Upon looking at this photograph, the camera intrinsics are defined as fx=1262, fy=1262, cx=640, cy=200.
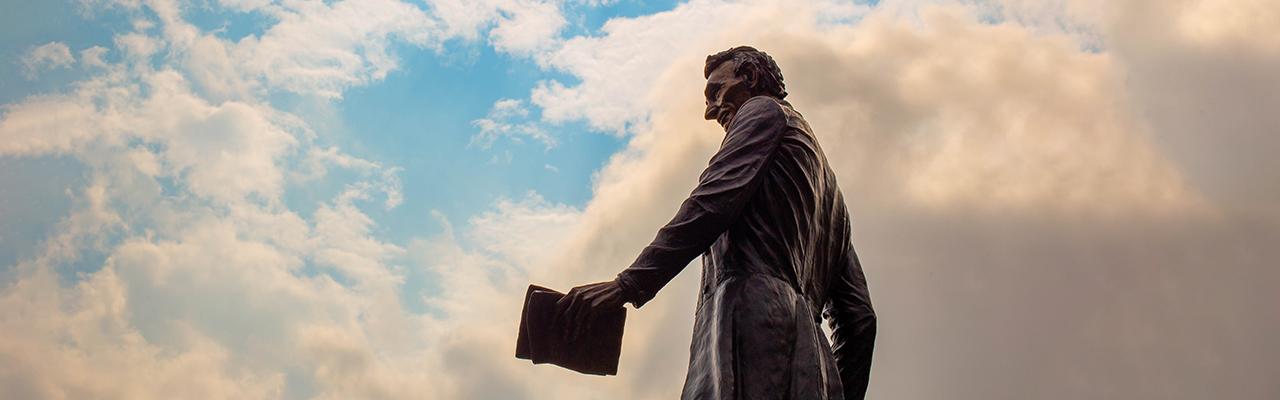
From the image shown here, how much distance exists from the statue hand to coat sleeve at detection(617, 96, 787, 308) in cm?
7

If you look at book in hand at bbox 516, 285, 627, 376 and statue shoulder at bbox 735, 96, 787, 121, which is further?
statue shoulder at bbox 735, 96, 787, 121

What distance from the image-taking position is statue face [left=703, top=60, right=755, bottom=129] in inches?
318

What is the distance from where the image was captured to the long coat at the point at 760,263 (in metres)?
6.53

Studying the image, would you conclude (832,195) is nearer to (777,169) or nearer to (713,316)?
(777,169)

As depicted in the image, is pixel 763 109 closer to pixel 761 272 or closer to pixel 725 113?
pixel 725 113

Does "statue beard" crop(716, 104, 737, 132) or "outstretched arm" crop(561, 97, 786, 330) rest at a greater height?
"statue beard" crop(716, 104, 737, 132)


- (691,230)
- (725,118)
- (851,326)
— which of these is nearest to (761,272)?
(691,230)

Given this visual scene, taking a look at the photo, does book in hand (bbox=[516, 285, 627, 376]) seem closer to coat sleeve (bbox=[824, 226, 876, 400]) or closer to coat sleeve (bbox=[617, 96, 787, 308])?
coat sleeve (bbox=[617, 96, 787, 308])

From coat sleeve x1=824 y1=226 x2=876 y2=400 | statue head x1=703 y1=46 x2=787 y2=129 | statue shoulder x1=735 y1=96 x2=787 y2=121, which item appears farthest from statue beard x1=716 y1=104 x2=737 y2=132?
coat sleeve x1=824 y1=226 x2=876 y2=400

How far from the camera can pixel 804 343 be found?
6.66 meters

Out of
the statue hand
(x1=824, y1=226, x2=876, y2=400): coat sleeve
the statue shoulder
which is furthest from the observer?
(x1=824, y1=226, x2=876, y2=400): coat sleeve

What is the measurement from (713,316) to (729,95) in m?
1.86

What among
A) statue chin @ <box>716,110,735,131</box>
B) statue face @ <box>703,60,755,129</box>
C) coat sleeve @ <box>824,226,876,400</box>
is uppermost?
statue face @ <box>703,60,755,129</box>

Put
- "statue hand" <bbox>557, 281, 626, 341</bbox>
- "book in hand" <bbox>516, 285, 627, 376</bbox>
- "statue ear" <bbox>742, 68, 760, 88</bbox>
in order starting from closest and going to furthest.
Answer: "statue hand" <bbox>557, 281, 626, 341</bbox> < "book in hand" <bbox>516, 285, 627, 376</bbox> < "statue ear" <bbox>742, 68, 760, 88</bbox>
